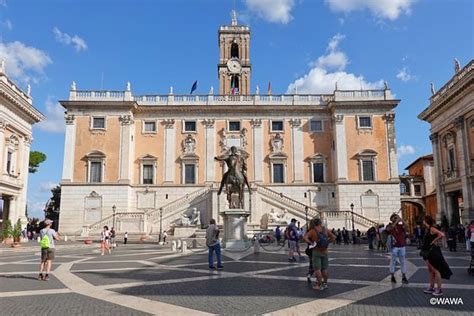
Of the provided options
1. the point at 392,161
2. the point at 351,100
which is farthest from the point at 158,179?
the point at 392,161

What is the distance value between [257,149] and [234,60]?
16.4 meters

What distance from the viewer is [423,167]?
57969 mm

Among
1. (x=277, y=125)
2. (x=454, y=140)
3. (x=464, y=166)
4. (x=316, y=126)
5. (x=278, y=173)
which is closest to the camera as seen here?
(x=464, y=166)

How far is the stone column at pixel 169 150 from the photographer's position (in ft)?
130

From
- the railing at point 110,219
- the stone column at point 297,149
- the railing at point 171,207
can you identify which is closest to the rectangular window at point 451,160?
the stone column at point 297,149

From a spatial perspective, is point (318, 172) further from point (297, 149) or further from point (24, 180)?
point (24, 180)

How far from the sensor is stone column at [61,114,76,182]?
38594mm

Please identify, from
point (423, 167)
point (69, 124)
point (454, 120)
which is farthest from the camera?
point (423, 167)

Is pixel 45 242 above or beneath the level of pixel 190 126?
beneath

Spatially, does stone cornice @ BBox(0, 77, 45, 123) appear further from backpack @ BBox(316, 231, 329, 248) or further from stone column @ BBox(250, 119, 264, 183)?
backpack @ BBox(316, 231, 329, 248)

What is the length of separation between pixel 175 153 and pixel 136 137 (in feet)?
15.3

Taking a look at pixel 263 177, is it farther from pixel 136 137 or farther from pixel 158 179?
pixel 136 137

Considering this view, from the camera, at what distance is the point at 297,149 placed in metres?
40.7

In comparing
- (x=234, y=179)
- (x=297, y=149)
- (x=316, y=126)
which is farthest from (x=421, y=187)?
(x=234, y=179)
